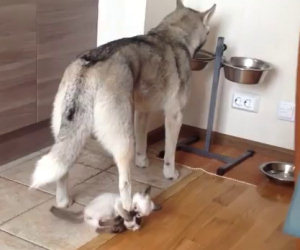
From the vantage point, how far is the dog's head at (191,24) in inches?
108

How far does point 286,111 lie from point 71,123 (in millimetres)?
1513

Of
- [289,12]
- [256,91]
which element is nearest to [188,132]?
[256,91]

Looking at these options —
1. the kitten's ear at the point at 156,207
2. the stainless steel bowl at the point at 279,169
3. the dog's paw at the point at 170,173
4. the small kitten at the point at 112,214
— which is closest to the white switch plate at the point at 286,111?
the stainless steel bowl at the point at 279,169

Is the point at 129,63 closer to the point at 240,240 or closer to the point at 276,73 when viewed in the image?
the point at 240,240

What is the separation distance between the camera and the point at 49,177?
2.00m

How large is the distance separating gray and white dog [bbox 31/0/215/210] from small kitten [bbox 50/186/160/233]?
0.04 meters

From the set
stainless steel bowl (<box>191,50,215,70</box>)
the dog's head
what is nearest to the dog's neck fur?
the dog's head

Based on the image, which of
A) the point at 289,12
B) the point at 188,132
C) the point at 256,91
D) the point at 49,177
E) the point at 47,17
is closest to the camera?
the point at 49,177

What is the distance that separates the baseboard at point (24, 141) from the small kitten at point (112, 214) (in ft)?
2.14

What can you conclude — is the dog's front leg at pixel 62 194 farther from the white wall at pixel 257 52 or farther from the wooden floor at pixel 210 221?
the white wall at pixel 257 52

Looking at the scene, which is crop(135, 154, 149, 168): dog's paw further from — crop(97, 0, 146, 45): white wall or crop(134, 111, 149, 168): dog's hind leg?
crop(97, 0, 146, 45): white wall

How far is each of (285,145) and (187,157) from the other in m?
0.61

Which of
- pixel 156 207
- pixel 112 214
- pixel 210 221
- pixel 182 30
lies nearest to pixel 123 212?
pixel 112 214

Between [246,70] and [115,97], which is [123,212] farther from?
[246,70]
